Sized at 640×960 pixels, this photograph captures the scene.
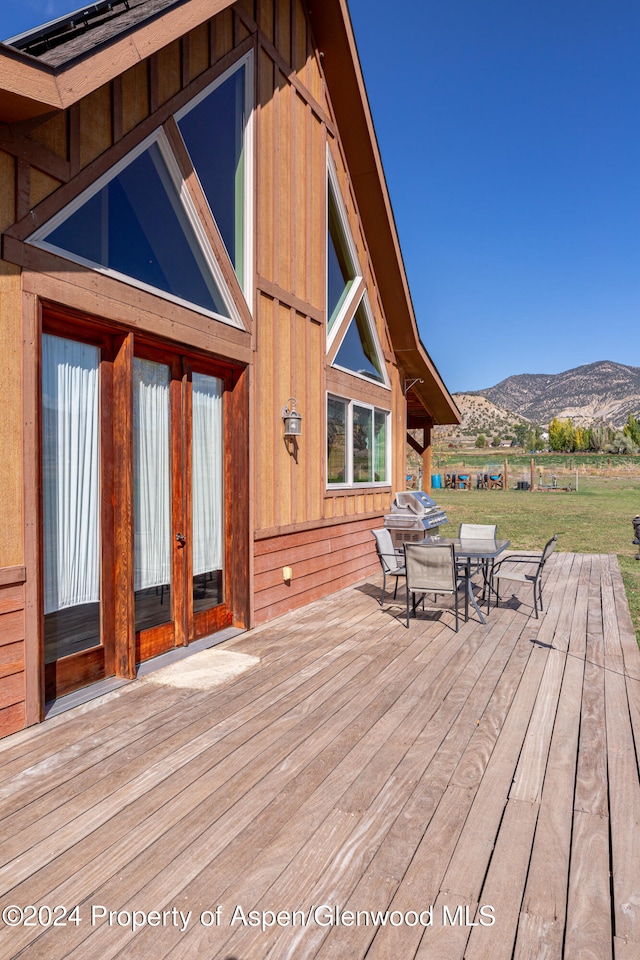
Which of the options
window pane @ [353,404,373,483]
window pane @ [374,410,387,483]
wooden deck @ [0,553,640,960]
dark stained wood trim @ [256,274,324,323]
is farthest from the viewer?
window pane @ [374,410,387,483]

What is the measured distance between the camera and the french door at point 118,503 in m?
3.87

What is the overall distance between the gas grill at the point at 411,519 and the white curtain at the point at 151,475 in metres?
4.33

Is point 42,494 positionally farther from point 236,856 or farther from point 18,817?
point 236,856

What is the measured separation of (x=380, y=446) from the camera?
31.0 feet

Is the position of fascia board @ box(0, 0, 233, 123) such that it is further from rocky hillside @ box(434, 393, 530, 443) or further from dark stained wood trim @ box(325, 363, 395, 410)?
rocky hillside @ box(434, 393, 530, 443)

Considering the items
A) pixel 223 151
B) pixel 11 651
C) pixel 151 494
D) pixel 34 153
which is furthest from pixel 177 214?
pixel 11 651

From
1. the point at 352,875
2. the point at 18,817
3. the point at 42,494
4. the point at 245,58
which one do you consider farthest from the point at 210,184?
the point at 352,875

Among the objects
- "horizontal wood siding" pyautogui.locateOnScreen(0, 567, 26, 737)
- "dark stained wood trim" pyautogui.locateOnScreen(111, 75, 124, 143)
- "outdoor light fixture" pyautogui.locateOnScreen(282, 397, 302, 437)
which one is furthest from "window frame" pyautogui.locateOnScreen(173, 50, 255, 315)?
"horizontal wood siding" pyautogui.locateOnScreen(0, 567, 26, 737)

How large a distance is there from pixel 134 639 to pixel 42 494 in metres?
1.39

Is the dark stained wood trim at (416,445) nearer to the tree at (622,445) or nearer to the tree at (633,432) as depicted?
the tree at (622,445)

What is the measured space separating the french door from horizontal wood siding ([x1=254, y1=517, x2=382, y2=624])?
0.84m

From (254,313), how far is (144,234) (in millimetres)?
1585

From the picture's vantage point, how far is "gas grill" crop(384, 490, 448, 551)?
8562mm

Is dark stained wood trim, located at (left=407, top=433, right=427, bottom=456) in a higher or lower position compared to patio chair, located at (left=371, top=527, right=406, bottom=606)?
higher
